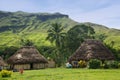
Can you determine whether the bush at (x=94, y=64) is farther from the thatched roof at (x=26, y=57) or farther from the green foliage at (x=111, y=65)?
the thatched roof at (x=26, y=57)

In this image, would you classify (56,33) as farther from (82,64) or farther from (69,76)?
(69,76)

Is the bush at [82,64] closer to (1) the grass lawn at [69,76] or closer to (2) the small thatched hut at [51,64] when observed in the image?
(2) the small thatched hut at [51,64]

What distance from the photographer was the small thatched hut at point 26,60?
65312 millimetres

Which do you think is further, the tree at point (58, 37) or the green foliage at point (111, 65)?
the tree at point (58, 37)

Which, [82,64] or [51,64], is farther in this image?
[51,64]

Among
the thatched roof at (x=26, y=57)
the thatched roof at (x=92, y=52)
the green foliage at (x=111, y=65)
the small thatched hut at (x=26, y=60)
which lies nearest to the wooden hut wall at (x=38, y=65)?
the small thatched hut at (x=26, y=60)

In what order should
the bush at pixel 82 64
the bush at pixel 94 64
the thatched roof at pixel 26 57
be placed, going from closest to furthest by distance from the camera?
the bush at pixel 94 64, the bush at pixel 82 64, the thatched roof at pixel 26 57

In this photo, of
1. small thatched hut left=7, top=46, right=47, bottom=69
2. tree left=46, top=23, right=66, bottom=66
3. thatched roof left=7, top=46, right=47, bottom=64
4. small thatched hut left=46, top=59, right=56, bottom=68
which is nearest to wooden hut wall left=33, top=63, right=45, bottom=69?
small thatched hut left=7, top=46, right=47, bottom=69

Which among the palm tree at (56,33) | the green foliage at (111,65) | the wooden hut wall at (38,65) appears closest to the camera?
the green foliage at (111,65)

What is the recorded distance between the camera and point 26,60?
65.5 m

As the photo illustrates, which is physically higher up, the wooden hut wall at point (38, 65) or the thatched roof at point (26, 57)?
the thatched roof at point (26, 57)

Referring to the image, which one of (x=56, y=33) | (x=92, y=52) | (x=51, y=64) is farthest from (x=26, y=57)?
(x=92, y=52)

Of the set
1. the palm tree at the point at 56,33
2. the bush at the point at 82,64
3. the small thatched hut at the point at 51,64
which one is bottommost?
the small thatched hut at the point at 51,64

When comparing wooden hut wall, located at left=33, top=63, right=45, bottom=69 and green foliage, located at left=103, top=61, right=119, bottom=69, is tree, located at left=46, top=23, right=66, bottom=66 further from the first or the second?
green foliage, located at left=103, top=61, right=119, bottom=69
